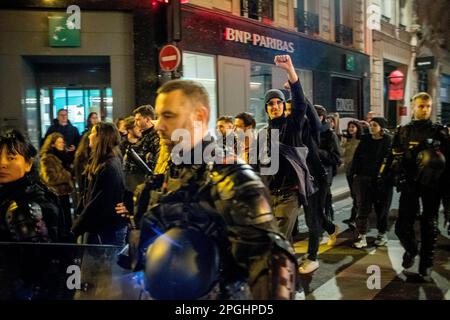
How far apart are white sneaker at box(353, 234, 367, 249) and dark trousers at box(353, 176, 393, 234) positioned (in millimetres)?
145

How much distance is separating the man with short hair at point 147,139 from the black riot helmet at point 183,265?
3089 millimetres

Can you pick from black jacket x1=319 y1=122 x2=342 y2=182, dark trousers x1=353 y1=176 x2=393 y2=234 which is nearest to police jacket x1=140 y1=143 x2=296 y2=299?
black jacket x1=319 y1=122 x2=342 y2=182

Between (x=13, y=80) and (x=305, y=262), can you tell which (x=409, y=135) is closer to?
(x=305, y=262)

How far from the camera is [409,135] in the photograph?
5465mm

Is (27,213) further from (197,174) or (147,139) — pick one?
(147,139)

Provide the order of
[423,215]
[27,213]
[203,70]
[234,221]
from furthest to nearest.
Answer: [203,70] < [423,215] < [27,213] < [234,221]

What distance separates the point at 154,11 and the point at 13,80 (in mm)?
3214

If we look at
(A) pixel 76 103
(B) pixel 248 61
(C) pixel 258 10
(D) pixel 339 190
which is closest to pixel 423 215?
(D) pixel 339 190

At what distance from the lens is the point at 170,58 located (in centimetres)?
912

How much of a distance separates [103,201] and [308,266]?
256cm

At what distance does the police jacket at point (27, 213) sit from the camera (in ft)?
9.20

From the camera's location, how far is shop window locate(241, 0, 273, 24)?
13906 millimetres

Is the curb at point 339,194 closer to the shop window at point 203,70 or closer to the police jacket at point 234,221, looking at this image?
the shop window at point 203,70

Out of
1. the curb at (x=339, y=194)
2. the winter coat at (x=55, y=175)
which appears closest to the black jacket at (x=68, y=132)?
the winter coat at (x=55, y=175)
